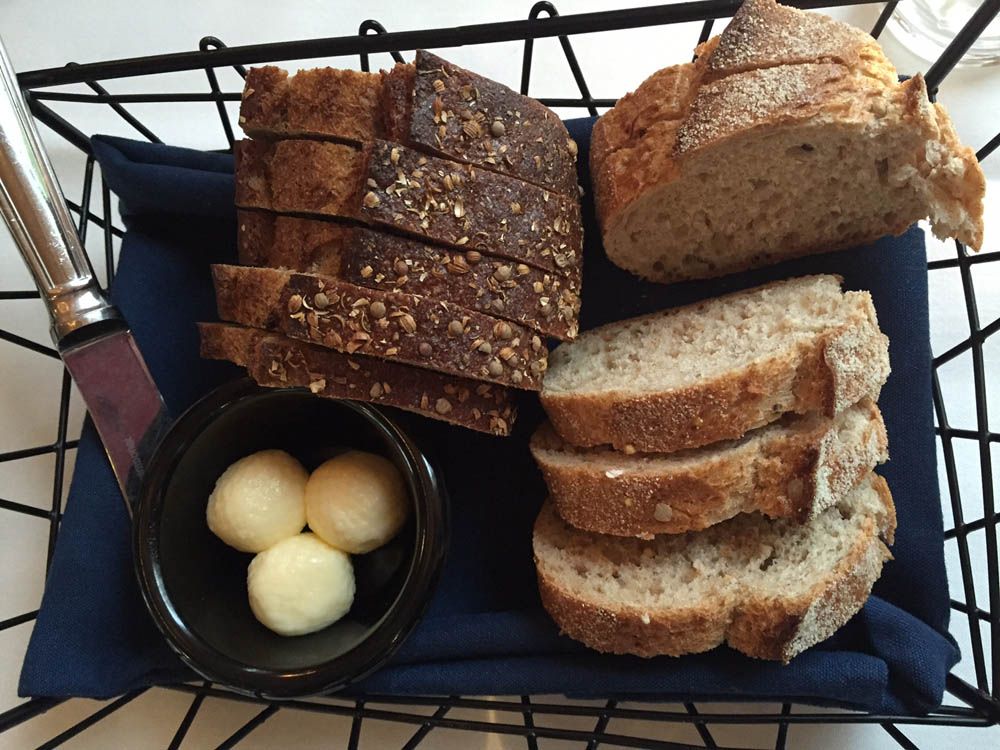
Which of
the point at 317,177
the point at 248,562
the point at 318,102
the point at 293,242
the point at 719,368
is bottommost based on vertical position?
the point at 248,562

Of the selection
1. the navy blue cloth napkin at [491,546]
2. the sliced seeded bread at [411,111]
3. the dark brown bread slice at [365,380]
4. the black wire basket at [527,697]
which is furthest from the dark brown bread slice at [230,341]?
the black wire basket at [527,697]

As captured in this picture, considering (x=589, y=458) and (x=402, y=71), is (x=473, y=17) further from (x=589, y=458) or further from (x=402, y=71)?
(x=589, y=458)

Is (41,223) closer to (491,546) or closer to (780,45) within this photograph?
(491,546)

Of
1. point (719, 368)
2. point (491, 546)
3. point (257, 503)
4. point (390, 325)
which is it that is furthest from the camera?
point (491, 546)

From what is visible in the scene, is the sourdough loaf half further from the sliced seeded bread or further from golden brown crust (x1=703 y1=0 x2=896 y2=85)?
the sliced seeded bread

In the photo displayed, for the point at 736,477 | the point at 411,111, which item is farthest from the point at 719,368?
the point at 411,111

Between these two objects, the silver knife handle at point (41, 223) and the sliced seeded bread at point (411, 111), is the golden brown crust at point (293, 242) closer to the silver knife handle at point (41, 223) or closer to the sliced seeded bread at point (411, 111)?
the sliced seeded bread at point (411, 111)

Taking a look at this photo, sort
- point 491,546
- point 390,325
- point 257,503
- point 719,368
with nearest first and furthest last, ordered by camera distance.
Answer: point 390,325, point 719,368, point 257,503, point 491,546

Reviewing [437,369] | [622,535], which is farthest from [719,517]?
[437,369]
